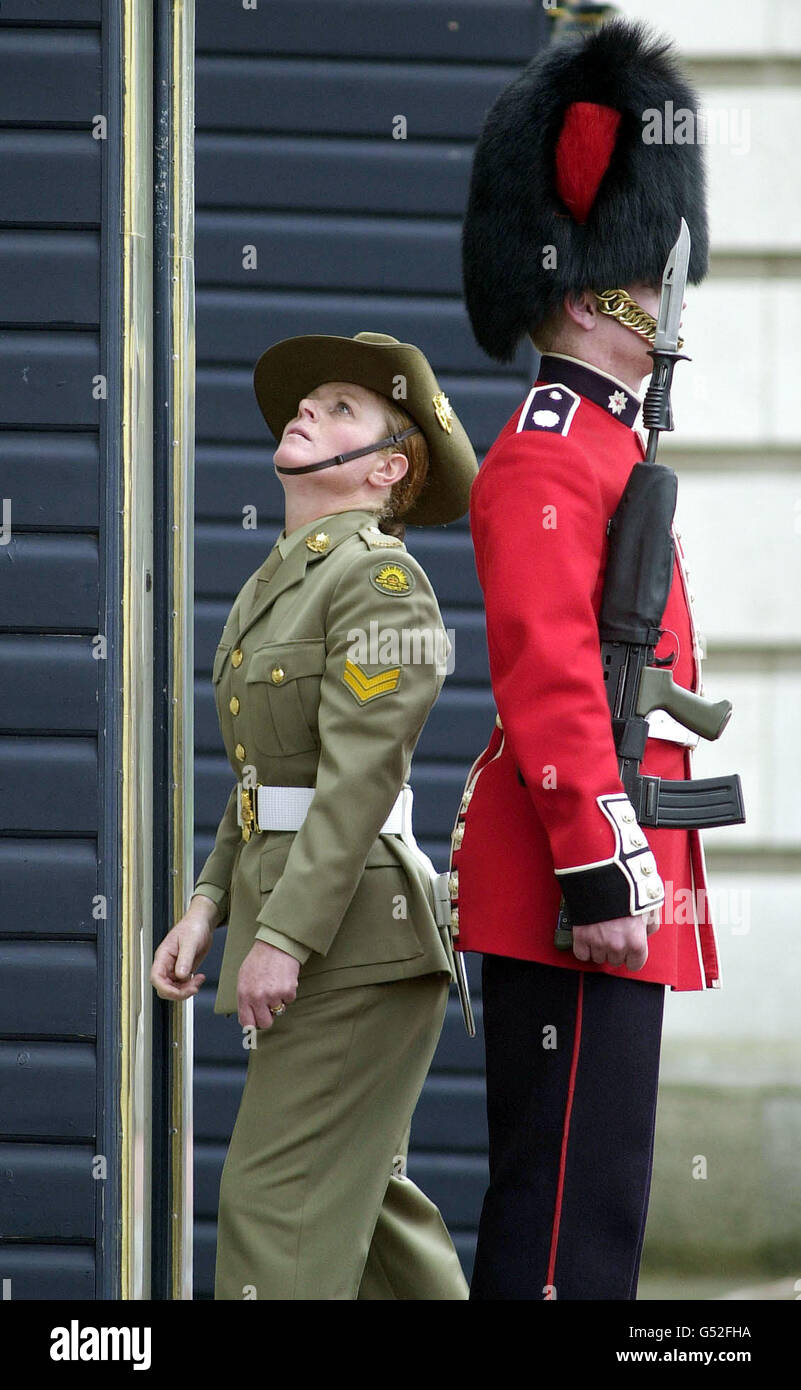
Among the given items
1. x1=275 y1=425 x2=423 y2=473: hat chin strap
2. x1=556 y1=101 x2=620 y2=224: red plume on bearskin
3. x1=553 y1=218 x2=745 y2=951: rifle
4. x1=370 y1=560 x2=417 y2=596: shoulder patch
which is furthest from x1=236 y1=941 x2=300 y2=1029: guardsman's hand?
x1=556 y1=101 x2=620 y2=224: red plume on bearskin

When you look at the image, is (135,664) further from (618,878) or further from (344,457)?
(618,878)

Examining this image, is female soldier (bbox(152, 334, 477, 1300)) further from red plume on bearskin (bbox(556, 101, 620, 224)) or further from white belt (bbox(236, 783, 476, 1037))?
red plume on bearskin (bbox(556, 101, 620, 224))

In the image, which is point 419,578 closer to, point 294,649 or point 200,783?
point 294,649

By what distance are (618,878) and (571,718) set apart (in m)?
0.20

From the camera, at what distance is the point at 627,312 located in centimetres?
211

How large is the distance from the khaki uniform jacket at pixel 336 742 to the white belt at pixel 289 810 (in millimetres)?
14

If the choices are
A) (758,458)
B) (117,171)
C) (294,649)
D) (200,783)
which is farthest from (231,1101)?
(758,458)

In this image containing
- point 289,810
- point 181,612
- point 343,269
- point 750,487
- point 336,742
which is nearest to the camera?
point 336,742

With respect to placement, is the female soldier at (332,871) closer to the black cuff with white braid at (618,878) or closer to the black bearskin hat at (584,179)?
the black bearskin hat at (584,179)

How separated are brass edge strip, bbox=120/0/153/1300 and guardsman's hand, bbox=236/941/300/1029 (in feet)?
1.25

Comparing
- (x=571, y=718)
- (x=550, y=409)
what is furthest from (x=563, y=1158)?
(x=550, y=409)

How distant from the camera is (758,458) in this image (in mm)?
3854

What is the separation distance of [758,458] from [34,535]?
210 centimetres

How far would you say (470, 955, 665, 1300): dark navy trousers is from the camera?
191cm
